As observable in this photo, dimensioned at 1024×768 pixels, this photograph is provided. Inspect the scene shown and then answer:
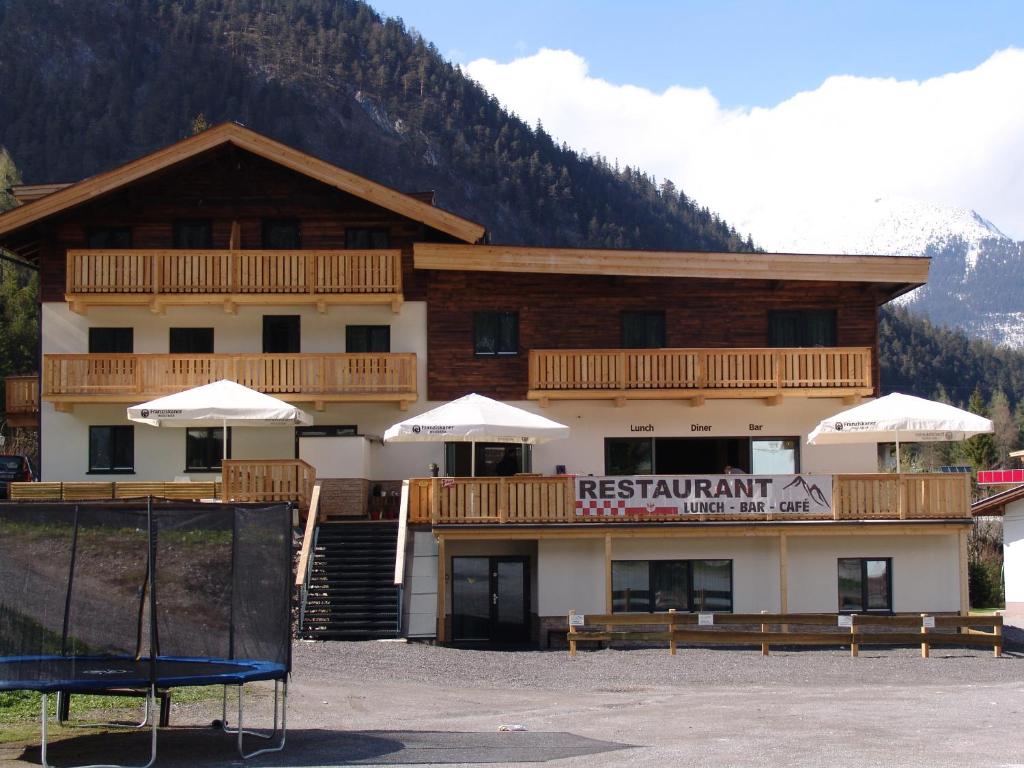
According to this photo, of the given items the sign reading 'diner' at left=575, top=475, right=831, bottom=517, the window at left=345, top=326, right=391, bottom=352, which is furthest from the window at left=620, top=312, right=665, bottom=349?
the sign reading 'diner' at left=575, top=475, right=831, bottom=517

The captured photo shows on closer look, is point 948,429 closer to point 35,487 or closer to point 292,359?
point 292,359

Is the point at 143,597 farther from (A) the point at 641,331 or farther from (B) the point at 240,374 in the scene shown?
(A) the point at 641,331

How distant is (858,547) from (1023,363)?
567 feet

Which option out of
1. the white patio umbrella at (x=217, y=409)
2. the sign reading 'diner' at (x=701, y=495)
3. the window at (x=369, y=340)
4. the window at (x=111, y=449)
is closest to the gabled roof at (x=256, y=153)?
the window at (x=369, y=340)

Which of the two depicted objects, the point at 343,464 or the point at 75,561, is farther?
the point at 343,464

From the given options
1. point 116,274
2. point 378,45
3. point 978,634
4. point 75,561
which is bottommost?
point 978,634

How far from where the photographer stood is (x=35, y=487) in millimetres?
31656

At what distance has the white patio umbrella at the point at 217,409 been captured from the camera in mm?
29703

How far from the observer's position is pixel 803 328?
117 feet

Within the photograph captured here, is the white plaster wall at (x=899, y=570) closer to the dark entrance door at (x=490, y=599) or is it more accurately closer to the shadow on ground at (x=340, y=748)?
the dark entrance door at (x=490, y=599)

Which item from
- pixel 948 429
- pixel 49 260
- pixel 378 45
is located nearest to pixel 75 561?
pixel 948 429

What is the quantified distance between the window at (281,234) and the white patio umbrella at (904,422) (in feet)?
44.2

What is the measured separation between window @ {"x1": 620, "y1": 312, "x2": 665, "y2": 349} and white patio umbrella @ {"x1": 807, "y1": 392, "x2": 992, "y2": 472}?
18.3ft

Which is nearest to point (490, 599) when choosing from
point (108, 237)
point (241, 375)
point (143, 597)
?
point (241, 375)
